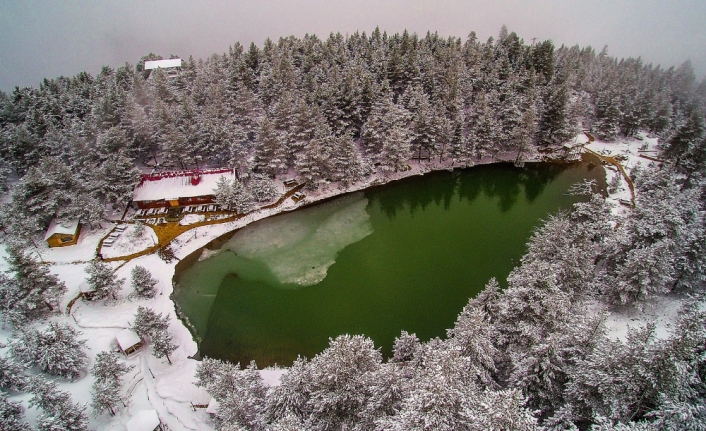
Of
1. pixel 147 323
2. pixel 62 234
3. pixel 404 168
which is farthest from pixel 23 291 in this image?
pixel 404 168

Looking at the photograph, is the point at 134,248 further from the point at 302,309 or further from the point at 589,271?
the point at 589,271

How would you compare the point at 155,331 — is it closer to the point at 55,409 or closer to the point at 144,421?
the point at 144,421

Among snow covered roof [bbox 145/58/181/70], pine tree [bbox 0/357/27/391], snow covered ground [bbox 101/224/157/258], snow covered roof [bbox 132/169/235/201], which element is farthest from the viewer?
snow covered roof [bbox 145/58/181/70]

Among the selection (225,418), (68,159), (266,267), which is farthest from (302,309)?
(68,159)

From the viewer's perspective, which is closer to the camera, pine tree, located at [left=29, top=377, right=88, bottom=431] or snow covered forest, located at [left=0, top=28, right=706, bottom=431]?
snow covered forest, located at [left=0, top=28, right=706, bottom=431]

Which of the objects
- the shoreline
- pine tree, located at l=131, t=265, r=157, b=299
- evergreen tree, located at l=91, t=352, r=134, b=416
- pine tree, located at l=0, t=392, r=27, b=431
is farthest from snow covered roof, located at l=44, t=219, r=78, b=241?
pine tree, located at l=0, t=392, r=27, b=431

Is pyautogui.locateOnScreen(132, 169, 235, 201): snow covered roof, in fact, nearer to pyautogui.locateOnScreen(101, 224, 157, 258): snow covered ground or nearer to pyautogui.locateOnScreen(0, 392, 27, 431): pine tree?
pyautogui.locateOnScreen(101, 224, 157, 258): snow covered ground
